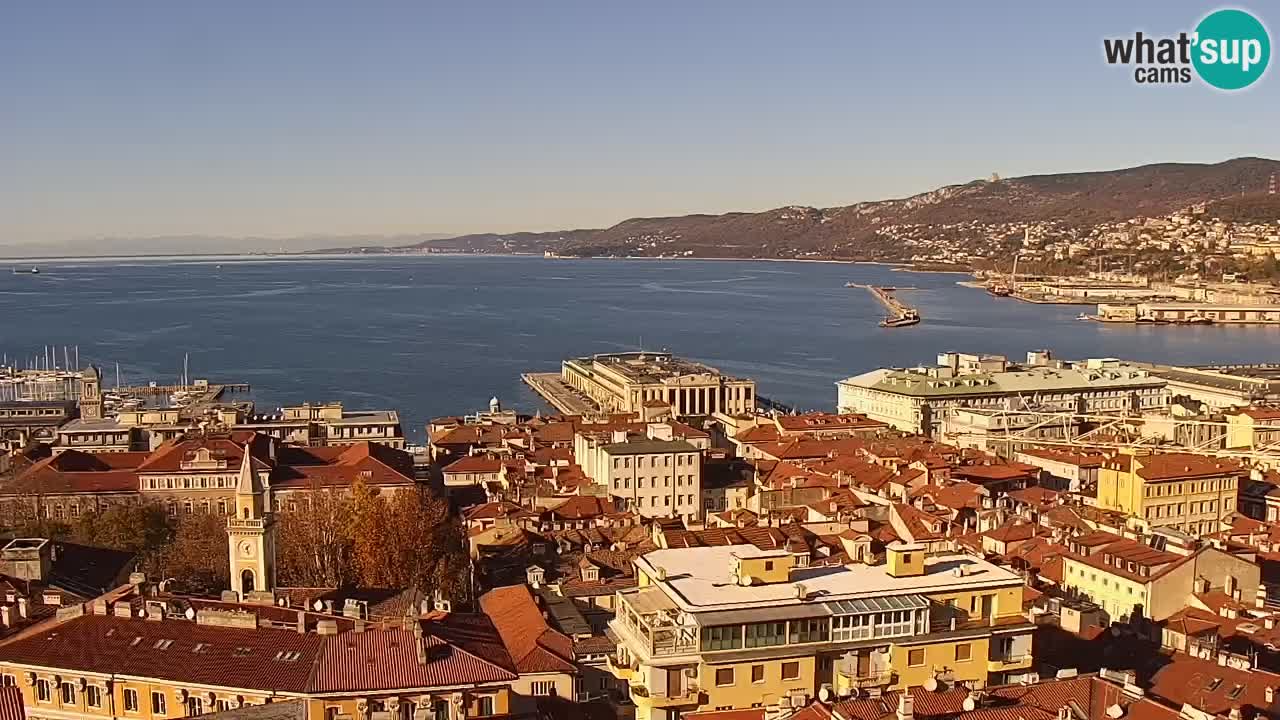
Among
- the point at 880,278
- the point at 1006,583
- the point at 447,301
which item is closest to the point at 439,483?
the point at 1006,583

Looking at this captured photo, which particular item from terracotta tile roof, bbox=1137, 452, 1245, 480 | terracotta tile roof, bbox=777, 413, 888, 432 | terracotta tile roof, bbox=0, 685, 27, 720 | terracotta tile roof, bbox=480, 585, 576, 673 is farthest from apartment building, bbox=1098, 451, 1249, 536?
terracotta tile roof, bbox=0, 685, 27, 720

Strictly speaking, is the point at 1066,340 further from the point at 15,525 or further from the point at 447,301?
the point at 15,525

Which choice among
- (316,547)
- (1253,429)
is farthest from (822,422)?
(316,547)

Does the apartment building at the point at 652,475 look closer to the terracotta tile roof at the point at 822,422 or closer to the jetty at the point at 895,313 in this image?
the terracotta tile roof at the point at 822,422

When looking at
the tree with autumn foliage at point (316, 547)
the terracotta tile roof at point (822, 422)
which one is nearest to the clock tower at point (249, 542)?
the tree with autumn foliage at point (316, 547)

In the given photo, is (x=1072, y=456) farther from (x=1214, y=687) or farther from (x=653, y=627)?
(x=653, y=627)
